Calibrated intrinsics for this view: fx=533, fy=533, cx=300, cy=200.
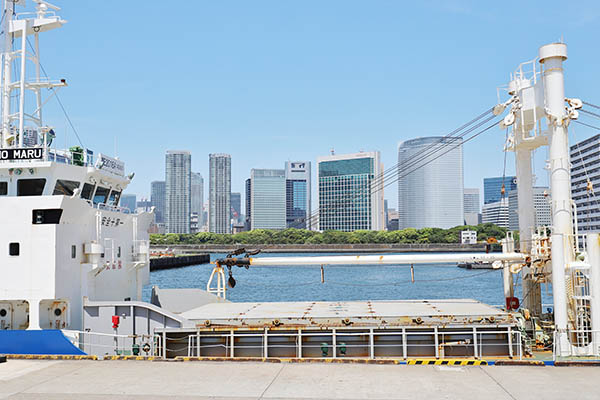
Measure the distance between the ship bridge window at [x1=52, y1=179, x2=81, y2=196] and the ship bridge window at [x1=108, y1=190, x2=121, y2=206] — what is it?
102 inches

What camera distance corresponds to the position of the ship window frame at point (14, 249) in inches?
725

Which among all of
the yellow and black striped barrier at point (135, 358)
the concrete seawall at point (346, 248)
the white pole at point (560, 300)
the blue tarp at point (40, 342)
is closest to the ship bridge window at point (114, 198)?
the blue tarp at point (40, 342)

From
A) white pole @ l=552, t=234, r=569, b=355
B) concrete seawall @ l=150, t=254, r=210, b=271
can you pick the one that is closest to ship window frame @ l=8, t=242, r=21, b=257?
white pole @ l=552, t=234, r=569, b=355

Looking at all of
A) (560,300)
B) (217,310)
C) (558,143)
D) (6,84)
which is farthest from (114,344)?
(558,143)

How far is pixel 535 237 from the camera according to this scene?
2103 centimetres

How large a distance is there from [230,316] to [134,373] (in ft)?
16.9

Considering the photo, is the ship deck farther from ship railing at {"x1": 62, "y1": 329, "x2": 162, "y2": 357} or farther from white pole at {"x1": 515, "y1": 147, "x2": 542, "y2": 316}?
white pole at {"x1": 515, "y1": 147, "x2": 542, "y2": 316}

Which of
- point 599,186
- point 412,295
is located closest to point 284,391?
point 412,295

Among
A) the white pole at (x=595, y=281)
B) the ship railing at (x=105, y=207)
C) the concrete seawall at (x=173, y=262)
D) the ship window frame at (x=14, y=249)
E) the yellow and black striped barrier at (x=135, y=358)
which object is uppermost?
the ship railing at (x=105, y=207)

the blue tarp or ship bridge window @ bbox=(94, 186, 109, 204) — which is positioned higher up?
ship bridge window @ bbox=(94, 186, 109, 204)

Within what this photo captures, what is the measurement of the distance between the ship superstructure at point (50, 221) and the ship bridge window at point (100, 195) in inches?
1.8

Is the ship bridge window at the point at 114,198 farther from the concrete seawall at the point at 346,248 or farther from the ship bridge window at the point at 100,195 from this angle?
the concrete seawall at the point at 346,248

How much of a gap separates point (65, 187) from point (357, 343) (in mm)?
12538

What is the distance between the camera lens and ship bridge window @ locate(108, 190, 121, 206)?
78.0 feet
